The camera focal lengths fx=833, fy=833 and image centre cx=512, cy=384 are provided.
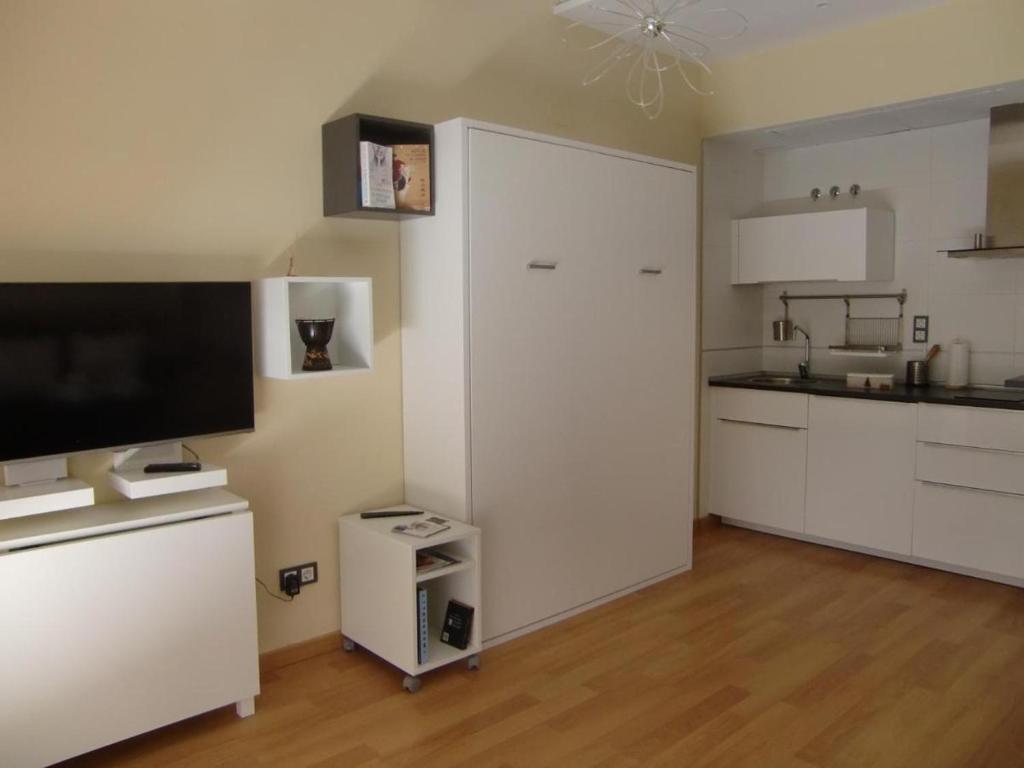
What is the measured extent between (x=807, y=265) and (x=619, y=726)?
2903mm

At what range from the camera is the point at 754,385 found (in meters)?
4.55

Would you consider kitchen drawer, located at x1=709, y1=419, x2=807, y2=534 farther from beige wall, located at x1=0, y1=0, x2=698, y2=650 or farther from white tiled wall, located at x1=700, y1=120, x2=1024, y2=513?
beige wall, located at x1=0, y1=0, x2=698, y2=650

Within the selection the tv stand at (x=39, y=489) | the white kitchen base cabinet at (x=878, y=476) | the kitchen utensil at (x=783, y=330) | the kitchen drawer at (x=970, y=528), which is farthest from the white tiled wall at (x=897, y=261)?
the tv stand at (x=39, y=489)

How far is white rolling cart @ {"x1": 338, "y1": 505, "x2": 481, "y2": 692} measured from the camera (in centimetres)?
282

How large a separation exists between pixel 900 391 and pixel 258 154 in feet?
10.5

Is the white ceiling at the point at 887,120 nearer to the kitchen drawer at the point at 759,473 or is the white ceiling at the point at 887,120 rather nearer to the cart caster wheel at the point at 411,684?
the kitchen drawer at the point at 759,473

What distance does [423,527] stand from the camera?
2.94 metres

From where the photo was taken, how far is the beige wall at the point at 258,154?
2414 millimetres

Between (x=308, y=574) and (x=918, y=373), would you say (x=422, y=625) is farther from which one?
(x=918, y=373)

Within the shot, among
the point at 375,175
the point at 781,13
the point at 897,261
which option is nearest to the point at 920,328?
the point at 897,261

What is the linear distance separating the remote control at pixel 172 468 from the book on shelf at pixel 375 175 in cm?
103

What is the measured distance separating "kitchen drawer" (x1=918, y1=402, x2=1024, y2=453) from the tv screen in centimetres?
304

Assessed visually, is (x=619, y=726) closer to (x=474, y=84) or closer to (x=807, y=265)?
(x=474, y=84)

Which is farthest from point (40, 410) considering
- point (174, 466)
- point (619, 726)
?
point (619, 726)
